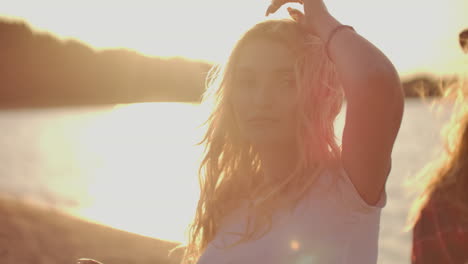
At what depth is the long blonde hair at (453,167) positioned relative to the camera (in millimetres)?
3180

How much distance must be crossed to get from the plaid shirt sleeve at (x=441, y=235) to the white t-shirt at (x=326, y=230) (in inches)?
33.5

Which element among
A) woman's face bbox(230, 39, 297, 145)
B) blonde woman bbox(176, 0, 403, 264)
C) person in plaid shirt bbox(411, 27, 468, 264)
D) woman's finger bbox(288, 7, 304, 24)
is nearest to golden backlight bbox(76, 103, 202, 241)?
blonde woman bbox(176, 0, 403, 264)

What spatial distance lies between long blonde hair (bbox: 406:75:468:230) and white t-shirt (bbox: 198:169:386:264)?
0.87 m

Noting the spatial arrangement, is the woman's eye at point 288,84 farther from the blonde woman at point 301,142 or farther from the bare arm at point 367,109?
the bare arm at point 367,109

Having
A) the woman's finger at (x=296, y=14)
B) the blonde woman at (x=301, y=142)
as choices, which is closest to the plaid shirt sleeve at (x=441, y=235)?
the blonde woman at (x=301, y=142)

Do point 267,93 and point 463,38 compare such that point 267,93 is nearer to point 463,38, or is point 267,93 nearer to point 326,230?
point 326,230

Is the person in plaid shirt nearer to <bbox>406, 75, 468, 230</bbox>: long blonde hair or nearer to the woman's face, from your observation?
<bbox>406, 75, 468, 230</bbox>: long blonde hair

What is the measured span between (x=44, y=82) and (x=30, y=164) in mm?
75284

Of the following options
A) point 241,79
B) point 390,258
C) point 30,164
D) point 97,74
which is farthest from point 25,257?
point 97,74

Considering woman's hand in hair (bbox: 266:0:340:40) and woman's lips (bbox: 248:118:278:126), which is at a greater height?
woman's hand in hair (bbox: 266:0:340:40)

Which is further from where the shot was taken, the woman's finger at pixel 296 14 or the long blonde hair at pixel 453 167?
the long blonde hair at pixel 453 167

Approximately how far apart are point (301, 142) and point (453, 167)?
981 mm

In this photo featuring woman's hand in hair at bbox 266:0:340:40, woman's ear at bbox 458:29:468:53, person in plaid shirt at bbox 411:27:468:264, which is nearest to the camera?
woman's hand in hair at bbox 266:0:340:40

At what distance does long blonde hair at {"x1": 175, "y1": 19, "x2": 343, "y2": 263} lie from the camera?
274 centimetres
